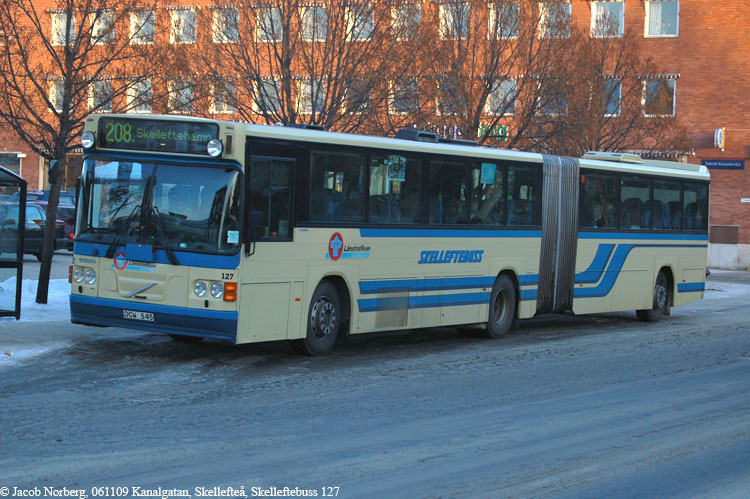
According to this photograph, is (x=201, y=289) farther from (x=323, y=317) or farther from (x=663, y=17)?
(x=663, y=17)

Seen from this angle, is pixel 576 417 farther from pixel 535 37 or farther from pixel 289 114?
pixel 535 37

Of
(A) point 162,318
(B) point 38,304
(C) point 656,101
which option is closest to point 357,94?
(B) point 38,304

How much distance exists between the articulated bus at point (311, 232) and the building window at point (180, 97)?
4872 mm

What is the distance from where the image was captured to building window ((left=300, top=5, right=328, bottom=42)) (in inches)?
747

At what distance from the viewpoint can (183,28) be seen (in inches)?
753

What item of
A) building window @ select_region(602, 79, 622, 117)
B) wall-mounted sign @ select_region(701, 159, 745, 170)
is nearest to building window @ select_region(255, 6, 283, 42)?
building window @ select_region(602, 79, 622, 117)

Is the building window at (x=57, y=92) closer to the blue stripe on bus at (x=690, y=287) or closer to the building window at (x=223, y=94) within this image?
the building window at (x=223, y=94)

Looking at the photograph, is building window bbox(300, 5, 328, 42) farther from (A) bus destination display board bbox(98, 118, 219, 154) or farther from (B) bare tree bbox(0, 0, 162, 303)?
(A) bus destination display board bbox(98, 118, 219, 154)

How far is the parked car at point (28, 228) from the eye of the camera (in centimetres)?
1390

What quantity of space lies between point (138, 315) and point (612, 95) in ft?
66.4

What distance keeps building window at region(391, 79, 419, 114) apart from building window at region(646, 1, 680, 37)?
23.6 metres

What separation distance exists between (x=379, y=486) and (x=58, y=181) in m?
10.3

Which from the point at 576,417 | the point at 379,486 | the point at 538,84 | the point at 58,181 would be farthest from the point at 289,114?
the point at 379,486

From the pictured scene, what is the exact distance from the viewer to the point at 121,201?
467 inches
